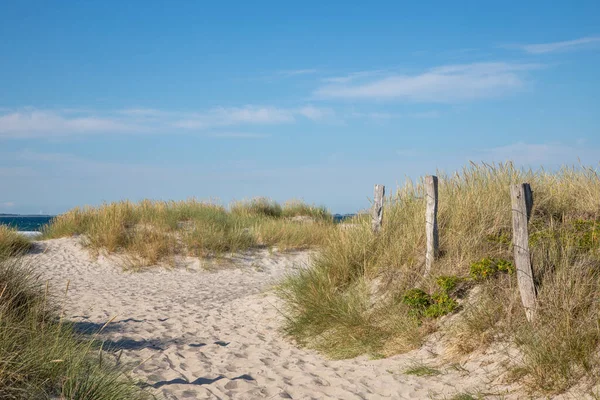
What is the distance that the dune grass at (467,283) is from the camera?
17.2 feet

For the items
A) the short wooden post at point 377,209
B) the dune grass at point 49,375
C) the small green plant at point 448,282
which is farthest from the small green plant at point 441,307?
the dune grass at point 49,375

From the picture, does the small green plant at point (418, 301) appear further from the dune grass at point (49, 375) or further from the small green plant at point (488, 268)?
the dune grass at point (49, 375)

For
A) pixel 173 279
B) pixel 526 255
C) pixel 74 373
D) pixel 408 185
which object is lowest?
pixel 173 279

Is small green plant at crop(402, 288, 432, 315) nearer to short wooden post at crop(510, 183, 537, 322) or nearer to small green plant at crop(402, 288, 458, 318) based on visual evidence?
small green plant at crop(402, 288, 458, 318)

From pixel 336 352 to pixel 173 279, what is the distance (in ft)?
25.9

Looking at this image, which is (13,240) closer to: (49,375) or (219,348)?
(219,348)

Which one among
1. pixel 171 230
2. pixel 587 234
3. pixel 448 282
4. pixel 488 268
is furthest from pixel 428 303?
pixel 171 230

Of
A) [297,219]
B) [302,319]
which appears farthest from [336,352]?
[297,219]

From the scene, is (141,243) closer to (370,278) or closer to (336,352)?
(370,278)

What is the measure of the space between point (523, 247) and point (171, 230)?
500 inches

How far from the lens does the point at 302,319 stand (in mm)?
8008

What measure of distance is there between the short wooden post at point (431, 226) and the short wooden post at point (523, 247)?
1.82m

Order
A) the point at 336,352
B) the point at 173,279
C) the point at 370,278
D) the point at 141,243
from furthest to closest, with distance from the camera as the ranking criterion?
the point at 141,243 → the point at 173,279 → the point at 370,278 → the point at 336,352

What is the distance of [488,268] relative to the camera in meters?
6.85
